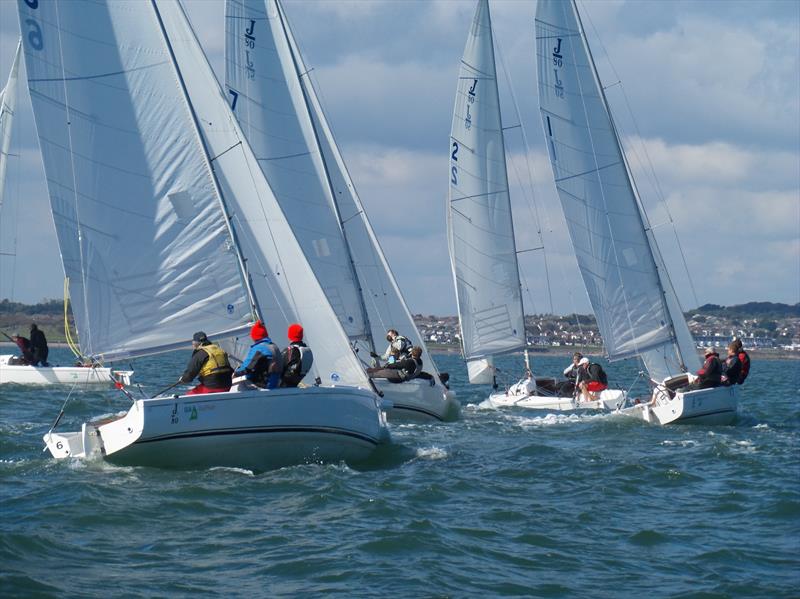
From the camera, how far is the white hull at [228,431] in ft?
40.1

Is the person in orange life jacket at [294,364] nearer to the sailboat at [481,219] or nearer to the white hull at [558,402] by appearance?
the white hull at [558,402]

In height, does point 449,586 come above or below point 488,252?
below

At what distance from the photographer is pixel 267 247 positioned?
1523 cm

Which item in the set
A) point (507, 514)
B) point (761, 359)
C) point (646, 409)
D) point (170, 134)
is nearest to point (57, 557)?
point (507, 514)

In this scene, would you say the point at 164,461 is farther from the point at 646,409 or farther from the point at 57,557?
the point at 646,409

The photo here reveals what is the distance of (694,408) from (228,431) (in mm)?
Result: 10437

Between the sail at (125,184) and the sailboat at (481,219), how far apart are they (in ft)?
51.7

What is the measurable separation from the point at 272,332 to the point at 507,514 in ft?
16.2

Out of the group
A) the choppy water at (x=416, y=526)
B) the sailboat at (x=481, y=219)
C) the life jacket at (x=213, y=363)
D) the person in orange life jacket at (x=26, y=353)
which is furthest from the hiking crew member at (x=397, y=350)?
the person in orange life jacket at (x=26, y=353)

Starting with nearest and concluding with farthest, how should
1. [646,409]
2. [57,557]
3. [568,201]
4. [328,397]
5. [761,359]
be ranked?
[57,557] → [328,397] → [646,409] → [568,201] → [761,359]

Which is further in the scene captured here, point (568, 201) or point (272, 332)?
point (568, 201)

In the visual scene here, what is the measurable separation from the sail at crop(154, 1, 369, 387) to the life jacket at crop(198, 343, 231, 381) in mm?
2133

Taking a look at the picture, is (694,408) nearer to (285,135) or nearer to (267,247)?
(267,247)

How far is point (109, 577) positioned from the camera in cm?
878
